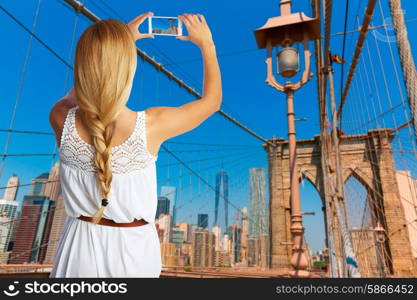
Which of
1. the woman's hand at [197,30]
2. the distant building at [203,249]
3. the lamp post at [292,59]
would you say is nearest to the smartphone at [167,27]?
the woman's hand at [197,30]

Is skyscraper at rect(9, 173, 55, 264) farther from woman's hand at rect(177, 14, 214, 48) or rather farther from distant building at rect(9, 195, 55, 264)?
woman's hand at rect(177, 14, 214, 48)

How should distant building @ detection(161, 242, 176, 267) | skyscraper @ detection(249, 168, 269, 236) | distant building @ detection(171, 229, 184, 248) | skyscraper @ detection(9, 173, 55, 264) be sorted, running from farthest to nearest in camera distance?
skyscraper @ detection(249, 168, 269, 236), distant building @ detection(171, 229, 184, 248), distant building @ detection(161, 242, 176, 267), skyscraper @ detection(9, 173, 55, 264)

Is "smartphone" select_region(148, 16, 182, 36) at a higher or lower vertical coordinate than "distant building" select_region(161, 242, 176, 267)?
higher

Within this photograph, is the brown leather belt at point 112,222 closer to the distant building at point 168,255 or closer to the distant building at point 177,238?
the distant building at point 168,255

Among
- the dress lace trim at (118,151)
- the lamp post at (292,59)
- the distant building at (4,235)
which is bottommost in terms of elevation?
the distant building at (4,235)

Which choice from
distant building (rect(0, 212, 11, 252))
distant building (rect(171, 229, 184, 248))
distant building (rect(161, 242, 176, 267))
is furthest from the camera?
distant building (rect(171, 229, 184, 248))

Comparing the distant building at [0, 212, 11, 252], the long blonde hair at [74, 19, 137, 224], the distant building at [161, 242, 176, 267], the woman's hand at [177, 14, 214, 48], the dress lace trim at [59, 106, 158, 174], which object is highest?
the woman's hand at [177, 14, 214, 48]

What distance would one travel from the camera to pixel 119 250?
0.51m

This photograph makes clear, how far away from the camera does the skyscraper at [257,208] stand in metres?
14.9

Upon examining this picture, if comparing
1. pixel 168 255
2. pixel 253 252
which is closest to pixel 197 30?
pixel 168 255

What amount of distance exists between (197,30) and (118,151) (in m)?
0.39

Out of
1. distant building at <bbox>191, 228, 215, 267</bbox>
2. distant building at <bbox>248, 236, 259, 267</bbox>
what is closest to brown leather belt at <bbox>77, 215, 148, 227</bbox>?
distant building at <bbox>191, 228, 215, 267</bbox>

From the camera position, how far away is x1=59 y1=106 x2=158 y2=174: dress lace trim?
0.54 m

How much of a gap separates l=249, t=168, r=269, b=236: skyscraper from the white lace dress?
13.9m
